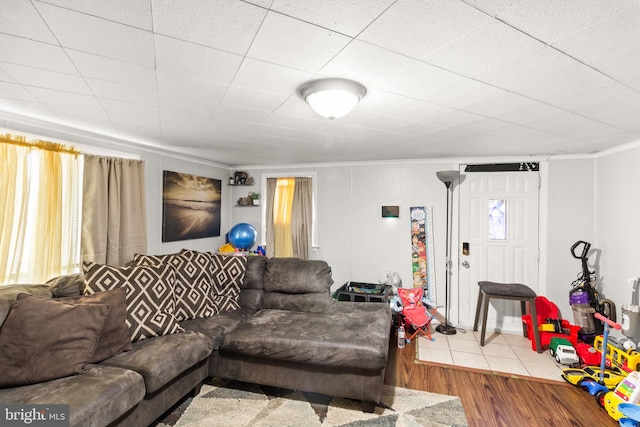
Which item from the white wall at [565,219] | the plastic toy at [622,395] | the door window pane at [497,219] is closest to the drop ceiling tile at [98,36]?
the plastic toy at [622,395]

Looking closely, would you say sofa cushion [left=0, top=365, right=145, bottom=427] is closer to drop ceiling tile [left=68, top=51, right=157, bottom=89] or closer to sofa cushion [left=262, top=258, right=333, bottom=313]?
sofa cushion [left=262, top=258, right=333, bottom=313]

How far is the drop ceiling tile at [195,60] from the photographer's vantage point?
136 cm

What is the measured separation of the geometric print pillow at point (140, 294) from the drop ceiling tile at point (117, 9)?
1.88m

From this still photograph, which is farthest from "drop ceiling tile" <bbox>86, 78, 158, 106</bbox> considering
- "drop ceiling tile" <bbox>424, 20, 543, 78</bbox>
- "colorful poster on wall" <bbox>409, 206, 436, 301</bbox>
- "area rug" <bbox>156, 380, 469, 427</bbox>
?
"colorful poster on wall" <bbox>409, 206, 436, 301</bbox>

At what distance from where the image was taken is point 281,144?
3467mm

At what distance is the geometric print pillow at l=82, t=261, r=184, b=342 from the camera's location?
7.41 feet

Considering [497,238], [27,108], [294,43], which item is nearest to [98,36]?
[294,43]

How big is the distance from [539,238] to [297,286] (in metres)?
3.26

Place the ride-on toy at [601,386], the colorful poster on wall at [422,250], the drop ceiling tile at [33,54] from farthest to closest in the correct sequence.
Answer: the colorful poster on wall at [422,250] < the ride-on toy at [601,386] < the drop ceiling tile at [33,54]

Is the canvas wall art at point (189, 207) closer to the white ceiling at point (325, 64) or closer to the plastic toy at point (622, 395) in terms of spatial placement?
the white ceiling at point (325, 64)

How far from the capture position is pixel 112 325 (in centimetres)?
208

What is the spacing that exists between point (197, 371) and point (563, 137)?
3.93 meters

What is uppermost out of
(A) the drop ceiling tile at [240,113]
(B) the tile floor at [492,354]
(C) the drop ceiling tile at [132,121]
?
(C) the drop ceiling tile at [132,121]

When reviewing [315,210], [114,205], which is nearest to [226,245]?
[315,210]
